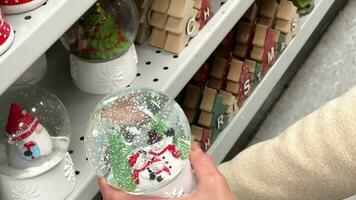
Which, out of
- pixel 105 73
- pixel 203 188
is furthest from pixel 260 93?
pixel 203 188

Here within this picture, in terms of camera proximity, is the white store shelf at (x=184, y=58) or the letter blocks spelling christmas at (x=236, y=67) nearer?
the white store shelf at (x=184, y=58)

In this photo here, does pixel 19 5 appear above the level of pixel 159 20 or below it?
above

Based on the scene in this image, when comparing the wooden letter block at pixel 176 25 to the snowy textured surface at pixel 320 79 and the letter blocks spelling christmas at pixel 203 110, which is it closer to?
the letter blocks spelling christmas at pixel 203 110

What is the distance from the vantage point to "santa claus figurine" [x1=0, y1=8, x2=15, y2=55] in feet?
2.81

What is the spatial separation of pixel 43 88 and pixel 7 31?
18.2 inches

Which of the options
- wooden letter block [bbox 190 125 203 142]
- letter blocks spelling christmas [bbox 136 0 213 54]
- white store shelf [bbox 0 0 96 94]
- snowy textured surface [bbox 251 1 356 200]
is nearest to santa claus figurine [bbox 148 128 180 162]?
white store shelf [bbox 0 0 96 94]

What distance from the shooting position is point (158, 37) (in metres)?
1.38

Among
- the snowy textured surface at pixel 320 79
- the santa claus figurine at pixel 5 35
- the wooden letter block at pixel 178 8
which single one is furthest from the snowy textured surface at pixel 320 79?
the santa claus figurine at pixel 5 35

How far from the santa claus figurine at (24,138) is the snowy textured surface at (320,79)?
107 centimetres

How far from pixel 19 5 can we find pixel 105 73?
0.37 metres

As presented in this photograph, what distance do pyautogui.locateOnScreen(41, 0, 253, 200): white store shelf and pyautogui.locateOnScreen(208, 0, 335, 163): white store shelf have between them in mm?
384

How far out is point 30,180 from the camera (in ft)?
3.55

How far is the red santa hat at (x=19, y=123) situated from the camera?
41.4 inches

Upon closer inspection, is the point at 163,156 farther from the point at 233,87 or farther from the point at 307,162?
the point at 233,87
